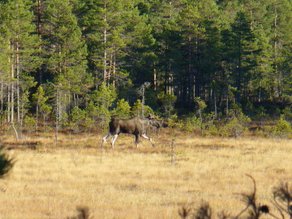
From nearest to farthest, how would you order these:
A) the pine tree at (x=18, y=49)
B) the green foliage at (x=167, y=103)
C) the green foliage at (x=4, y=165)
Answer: the green foliage at (x=4, y=165) → the pine tree at (x=18, y=49) → the green foliage at (x=167, y=103)

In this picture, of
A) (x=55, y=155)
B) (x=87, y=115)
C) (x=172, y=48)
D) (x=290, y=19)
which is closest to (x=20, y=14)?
(x=87, y=115)

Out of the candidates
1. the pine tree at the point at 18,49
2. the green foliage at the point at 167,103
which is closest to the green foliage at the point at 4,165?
the pine tree at the point at 18,49

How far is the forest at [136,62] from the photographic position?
159ft

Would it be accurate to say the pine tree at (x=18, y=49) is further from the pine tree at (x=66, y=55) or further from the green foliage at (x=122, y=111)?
the green foliage at (x=122, y=111)

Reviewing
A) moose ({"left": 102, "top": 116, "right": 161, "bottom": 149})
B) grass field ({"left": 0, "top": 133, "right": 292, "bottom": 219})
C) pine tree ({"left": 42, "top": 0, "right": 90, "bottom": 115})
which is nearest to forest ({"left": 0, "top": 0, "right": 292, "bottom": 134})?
pine tree ({"left": 42, "top": 0, "right": 90, "bottom": 115})

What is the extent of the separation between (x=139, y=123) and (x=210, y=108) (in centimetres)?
2875

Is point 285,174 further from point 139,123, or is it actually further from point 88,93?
point 88,93

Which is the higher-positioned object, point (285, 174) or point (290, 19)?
point (290, 19)

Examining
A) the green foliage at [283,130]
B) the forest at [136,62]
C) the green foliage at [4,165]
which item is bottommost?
the green foliage at [283,130]

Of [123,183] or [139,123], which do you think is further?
[139,123]

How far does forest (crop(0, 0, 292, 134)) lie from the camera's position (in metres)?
48.4

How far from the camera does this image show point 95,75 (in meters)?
57.5

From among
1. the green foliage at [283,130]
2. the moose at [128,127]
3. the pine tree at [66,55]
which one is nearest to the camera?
the moose at [128,127]

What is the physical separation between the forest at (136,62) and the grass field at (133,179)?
63.0 feet
